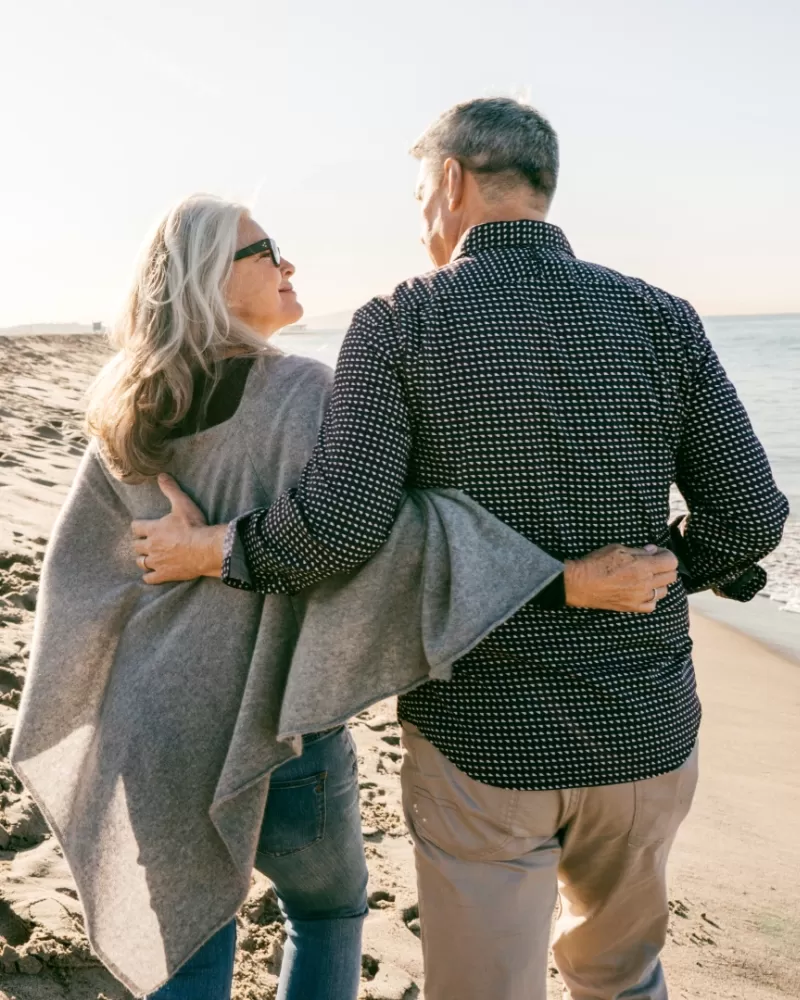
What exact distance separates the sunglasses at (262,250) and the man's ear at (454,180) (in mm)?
413

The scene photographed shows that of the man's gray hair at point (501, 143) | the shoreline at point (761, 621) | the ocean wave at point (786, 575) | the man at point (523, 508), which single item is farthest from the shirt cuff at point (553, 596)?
the ocean wave at point (786, 575)

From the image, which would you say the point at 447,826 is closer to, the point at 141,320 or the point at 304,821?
the point at 304,821

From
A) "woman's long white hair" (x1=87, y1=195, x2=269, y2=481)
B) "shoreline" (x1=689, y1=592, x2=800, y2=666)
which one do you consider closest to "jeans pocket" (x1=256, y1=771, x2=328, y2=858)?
"woman's long white hair" (x1=87, y1=195, x2=269, y2=481)

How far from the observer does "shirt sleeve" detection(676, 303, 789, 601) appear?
6.19 ft

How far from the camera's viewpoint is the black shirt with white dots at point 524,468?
5.68 ft

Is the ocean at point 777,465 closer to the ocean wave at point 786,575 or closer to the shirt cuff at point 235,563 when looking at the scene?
the ocean wave at point 786,575

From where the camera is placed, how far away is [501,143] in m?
1.88

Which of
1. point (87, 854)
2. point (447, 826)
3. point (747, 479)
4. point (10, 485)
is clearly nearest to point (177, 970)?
point (87, 854)

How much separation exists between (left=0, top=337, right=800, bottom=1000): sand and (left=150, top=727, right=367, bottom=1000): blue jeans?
24.9 inches

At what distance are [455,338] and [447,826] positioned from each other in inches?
36.3

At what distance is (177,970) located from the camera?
189cm

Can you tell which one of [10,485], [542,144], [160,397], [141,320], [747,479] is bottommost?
[10,485]

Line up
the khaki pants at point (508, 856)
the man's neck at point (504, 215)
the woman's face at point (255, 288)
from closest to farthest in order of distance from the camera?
1. the khaki pants at point (508, 856)
2. the man's neck at point (504, 215)
3. the woman's face at point (255, 288)

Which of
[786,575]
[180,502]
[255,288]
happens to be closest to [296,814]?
[180,502]
